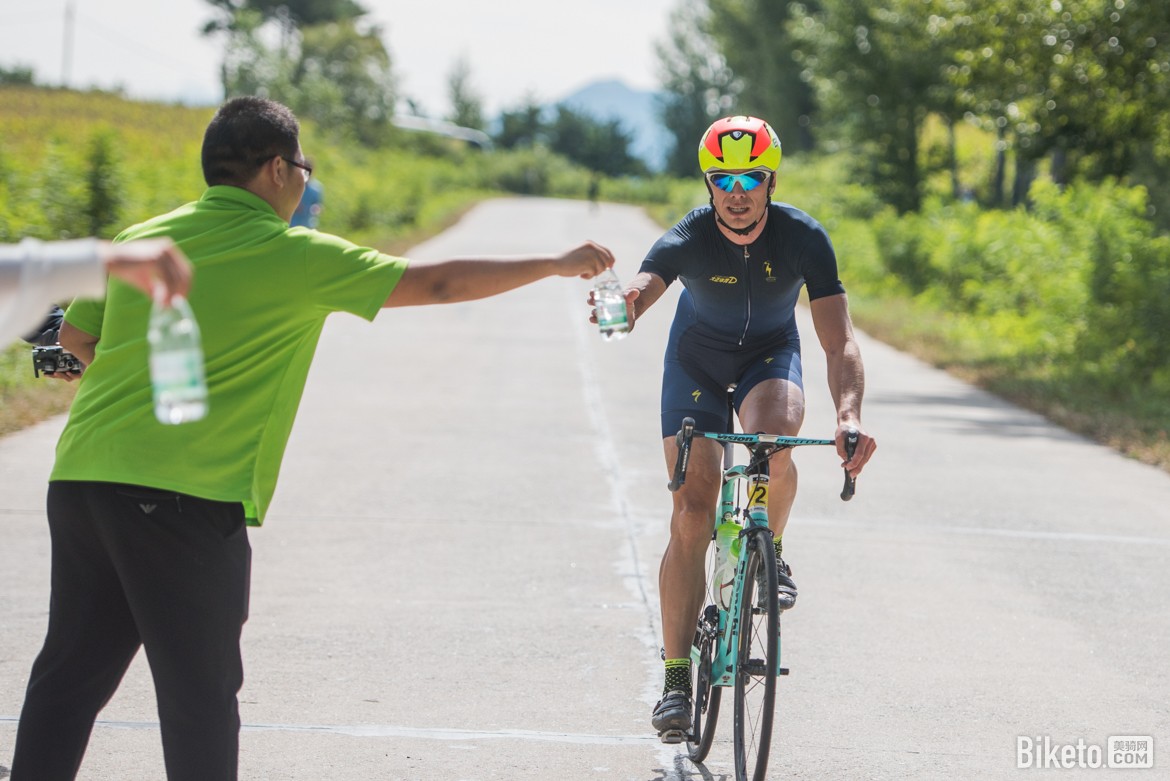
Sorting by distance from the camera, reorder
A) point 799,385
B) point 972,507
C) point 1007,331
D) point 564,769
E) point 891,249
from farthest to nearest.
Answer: point 891,249 < point 1007,331 < point 972,507 < point 799,385 < point 564,769

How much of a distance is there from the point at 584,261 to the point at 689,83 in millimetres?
100252

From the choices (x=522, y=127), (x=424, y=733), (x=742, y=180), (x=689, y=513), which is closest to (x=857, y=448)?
(x=689, y=513)

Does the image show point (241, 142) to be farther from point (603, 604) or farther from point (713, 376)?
point (603, 604)

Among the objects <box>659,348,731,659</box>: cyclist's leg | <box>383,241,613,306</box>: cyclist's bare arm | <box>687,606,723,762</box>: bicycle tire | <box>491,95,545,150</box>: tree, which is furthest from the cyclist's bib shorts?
<box>491,95,545,150</box>: tree

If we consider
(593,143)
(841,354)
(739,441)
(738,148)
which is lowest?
(739,441)

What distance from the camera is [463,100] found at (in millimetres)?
134500

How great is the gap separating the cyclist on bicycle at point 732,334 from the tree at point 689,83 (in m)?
95.3

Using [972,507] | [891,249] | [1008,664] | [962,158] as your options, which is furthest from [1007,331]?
[962,158]

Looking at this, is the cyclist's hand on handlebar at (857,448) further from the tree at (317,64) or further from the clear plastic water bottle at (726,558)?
the tree at (317,64)

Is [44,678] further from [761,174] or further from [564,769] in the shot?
[761,174]

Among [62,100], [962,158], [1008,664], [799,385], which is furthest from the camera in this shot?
[62,100]

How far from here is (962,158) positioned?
4131cm

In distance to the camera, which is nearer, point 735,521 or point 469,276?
point 469,276

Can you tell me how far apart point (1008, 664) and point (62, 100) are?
2405 inches
